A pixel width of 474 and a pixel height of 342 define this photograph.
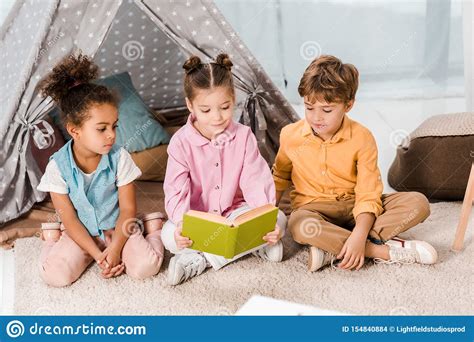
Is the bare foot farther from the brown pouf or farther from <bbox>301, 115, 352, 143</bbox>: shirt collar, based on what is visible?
the brown pouf

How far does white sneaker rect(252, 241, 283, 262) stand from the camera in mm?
1866

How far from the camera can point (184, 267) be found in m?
1.79

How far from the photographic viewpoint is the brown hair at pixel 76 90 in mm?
1793

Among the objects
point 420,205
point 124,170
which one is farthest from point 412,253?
point 124,170

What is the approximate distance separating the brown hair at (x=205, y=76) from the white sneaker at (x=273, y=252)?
48cm

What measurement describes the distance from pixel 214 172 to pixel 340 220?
0.43 metres

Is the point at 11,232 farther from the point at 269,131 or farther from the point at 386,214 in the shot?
the point at 386,214

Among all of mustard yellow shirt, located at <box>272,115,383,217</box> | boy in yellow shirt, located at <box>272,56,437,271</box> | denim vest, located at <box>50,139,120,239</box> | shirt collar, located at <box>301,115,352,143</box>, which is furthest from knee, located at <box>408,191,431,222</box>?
denim vest, located at <box>50,139,120,239</box>

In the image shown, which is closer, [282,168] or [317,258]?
[317,258]

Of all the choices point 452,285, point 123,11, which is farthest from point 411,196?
point 123,11

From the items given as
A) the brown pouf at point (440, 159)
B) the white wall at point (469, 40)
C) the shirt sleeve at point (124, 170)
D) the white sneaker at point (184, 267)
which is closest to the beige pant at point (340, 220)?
the white sneaker at point (184, 267)

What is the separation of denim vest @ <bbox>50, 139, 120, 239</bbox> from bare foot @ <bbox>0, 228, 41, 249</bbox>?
321 mm

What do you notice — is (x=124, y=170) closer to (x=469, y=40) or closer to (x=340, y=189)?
(x=340, y=189)

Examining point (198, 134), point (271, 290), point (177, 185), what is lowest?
point (271, 290)
